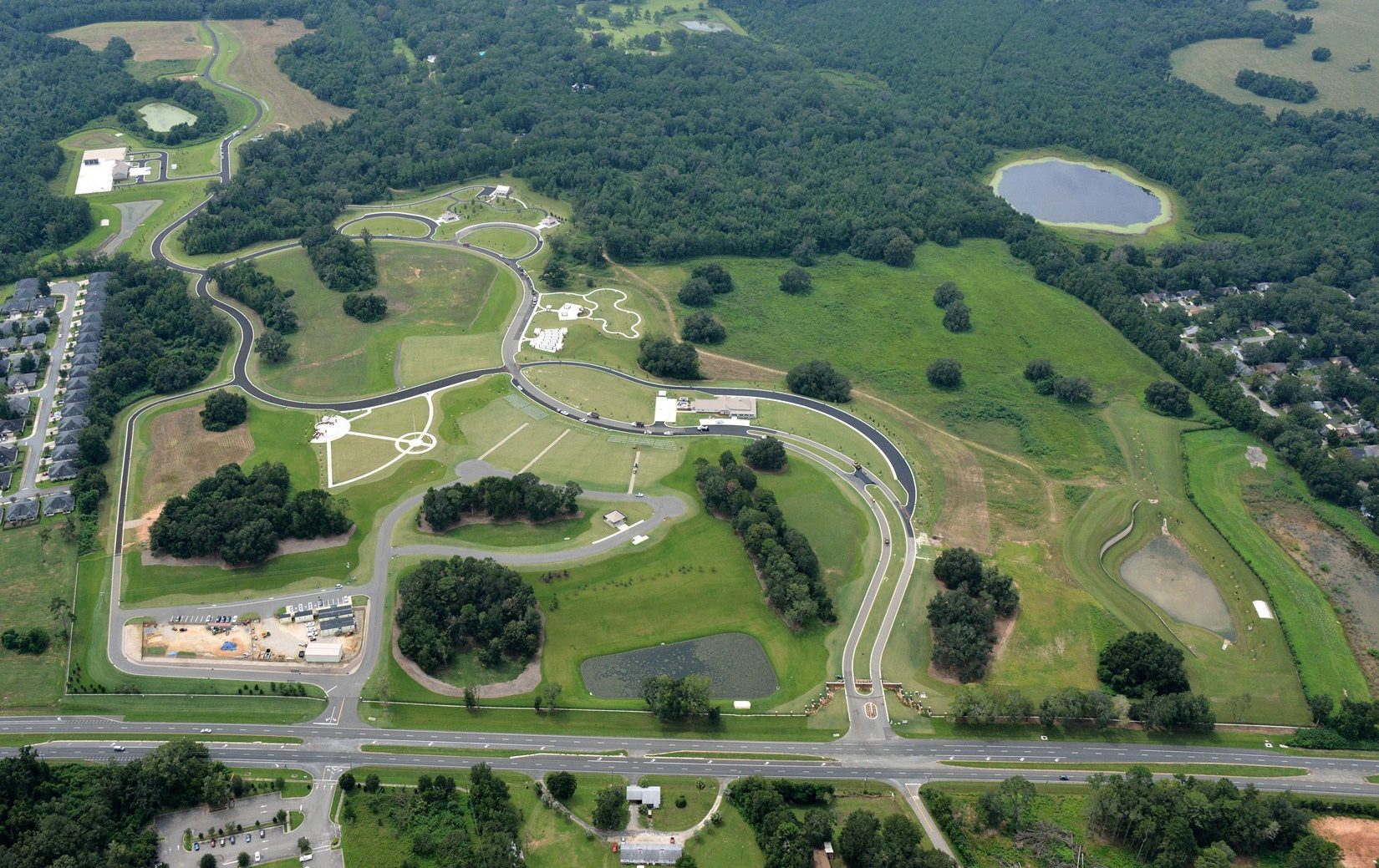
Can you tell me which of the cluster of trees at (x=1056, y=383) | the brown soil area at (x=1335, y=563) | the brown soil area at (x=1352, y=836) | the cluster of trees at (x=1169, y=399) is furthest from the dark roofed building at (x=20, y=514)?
the brown soil area at (x=1335, y=563)

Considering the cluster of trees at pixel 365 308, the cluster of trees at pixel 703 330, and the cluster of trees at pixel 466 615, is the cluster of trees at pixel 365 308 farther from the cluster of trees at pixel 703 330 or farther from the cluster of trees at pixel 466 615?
the cluster of trees at pixel 466 615

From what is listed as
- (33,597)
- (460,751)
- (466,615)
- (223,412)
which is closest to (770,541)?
(466,615)

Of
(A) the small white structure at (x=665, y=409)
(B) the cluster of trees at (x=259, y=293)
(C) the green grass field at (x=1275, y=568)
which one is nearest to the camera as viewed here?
(C) the green grass field at (x=1275, y=568)

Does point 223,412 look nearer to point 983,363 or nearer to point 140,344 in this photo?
point 140,344

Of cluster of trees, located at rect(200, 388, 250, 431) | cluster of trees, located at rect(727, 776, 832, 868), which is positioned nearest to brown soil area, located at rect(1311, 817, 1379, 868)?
cluster of trees, located at rect(727, 776, 832, 868)

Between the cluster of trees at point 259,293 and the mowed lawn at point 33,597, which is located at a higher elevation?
the cluster of trees at point 259,293

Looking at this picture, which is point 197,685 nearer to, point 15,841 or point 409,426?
point 15,841

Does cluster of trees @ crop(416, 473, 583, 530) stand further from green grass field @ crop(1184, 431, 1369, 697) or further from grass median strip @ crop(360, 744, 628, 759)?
green grass field @ crop(1184, 431, 1369, 697)
